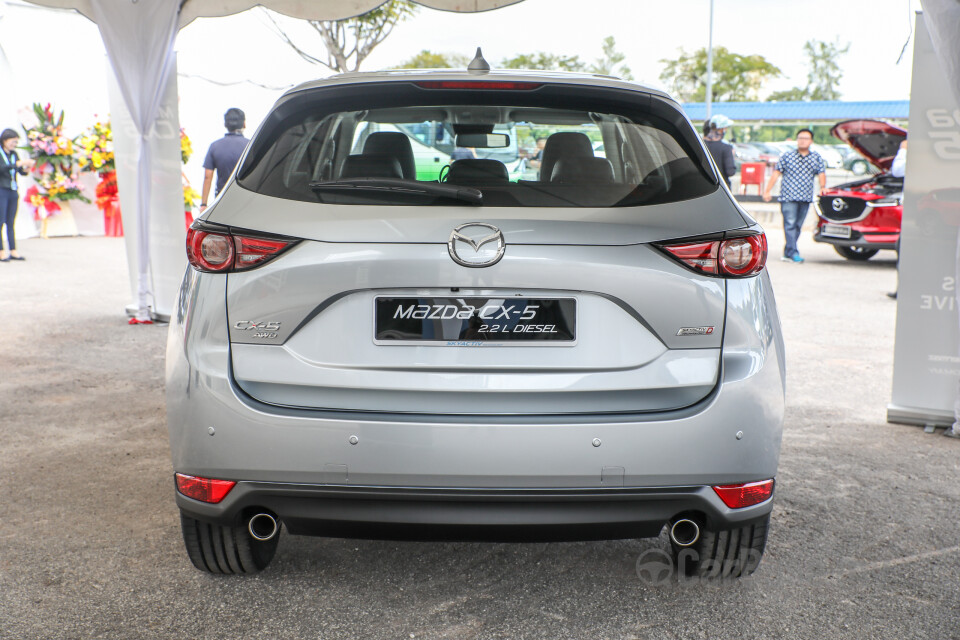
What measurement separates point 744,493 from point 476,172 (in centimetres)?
113

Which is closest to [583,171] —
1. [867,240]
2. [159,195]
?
[159,195]

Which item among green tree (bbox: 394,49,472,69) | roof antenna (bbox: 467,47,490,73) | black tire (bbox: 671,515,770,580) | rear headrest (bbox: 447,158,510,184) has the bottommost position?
black tire (bbox: 671,515,770,580)

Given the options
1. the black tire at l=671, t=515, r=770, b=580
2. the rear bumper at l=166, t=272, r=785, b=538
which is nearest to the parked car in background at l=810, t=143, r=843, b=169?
the black tire at l=671, t=515, r=770, b=580

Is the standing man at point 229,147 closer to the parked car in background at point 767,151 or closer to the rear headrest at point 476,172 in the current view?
the rear headrest at point 476,172

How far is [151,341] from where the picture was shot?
6.95m

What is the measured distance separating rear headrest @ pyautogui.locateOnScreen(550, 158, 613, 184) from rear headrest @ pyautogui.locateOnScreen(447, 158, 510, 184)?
0.15 meters

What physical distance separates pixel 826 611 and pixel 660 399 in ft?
3.27

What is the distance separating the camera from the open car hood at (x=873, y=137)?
35.9 feet

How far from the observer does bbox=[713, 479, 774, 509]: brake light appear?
2.35 metres

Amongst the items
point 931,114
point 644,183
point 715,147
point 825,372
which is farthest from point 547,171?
point 715,147

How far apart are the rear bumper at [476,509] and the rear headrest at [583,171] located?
0.83m

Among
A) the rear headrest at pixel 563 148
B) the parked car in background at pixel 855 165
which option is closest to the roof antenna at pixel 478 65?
the rear headrest at pixel 563 148

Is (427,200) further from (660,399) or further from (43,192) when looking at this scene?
(43,192)

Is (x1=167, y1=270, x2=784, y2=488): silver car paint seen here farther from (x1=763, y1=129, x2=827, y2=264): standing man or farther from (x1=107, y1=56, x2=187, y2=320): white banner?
(x1=763, y1=129, x2=827, y2=264): standing man
